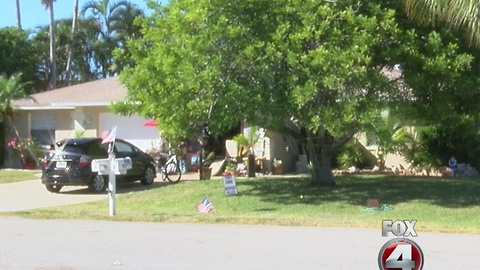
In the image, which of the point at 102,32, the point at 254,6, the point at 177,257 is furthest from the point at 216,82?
the point at 102,32

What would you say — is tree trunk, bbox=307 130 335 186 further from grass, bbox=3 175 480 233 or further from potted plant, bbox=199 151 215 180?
potted plant, bbox=199 151 215 180

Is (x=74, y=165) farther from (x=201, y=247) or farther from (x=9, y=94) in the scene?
(x=201, y=247)

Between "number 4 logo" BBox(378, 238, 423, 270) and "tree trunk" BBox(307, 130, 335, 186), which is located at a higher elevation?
"tree trunk" BBox(307, 130, 335, 186)

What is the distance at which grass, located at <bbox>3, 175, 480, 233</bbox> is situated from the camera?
49.3ft

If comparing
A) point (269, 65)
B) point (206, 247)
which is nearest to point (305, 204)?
point (269, 65)

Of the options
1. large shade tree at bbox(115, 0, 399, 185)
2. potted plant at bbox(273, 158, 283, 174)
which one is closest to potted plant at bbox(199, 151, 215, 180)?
potted plant at bbox(273, 158, 283, 174)

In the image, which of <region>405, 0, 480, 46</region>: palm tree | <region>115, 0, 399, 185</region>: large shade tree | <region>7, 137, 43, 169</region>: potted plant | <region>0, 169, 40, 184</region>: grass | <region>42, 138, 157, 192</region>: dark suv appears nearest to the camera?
<region>405, 0, 480, 46</region>: palm tree

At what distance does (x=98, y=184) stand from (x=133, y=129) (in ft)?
22.7

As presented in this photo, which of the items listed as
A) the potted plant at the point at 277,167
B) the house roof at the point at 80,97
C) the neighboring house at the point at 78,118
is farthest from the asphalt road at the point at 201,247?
the neighboring house at the point at 78,118

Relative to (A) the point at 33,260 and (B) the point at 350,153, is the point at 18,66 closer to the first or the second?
(B) the point at 350,153

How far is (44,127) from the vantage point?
30.5m

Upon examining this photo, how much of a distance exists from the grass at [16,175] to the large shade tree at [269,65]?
9.59m

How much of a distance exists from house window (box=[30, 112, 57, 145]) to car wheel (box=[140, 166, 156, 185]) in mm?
7692

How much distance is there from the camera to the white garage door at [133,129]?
28641mm
